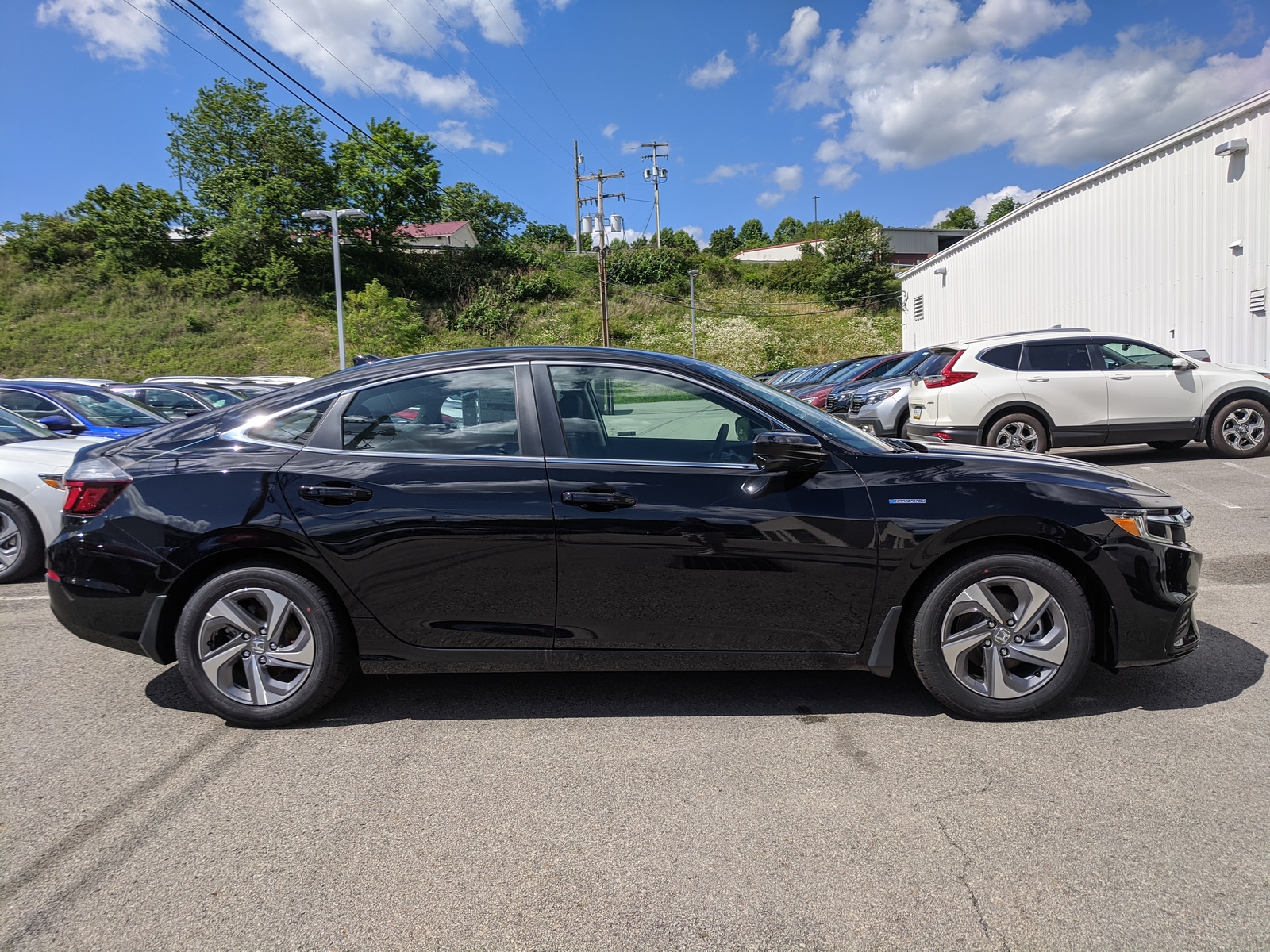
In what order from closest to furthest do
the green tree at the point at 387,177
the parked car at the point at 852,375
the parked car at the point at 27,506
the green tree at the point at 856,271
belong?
the parked car at the point at 27,506, the parked car at the point at 852,375, the green tree at the point at 387,177, the green tree at the point at 856,271

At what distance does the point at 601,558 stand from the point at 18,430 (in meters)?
6.27

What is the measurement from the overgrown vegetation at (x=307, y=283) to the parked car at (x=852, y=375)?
22.2 metres

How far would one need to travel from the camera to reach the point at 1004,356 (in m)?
9.80

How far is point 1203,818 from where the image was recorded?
2562mm

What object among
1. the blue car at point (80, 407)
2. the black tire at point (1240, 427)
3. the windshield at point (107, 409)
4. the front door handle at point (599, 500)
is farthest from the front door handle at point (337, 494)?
the black tire at point (1240, 427)

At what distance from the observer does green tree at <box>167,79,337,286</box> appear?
146ft

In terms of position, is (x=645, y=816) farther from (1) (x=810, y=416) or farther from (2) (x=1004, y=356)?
(2) (x=1004, y=356)

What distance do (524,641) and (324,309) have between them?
45.0 m

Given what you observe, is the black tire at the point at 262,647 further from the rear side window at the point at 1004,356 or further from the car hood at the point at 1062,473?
the rear side window at the point at 1004,356

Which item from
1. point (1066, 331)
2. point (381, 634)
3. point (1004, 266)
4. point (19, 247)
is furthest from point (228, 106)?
point (381, 634)

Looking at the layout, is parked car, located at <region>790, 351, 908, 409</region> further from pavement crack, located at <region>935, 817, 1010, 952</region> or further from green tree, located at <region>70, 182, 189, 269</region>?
green tree, located at <region>70, 182, 189, 269</region>

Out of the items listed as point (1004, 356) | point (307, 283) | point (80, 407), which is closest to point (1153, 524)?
point (1004, 356)

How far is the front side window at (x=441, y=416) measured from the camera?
11.1ft

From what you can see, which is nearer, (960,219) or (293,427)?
(293,427)
